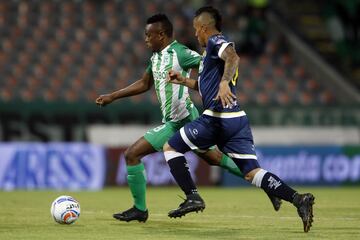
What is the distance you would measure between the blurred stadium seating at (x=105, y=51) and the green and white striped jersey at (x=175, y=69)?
9.67m

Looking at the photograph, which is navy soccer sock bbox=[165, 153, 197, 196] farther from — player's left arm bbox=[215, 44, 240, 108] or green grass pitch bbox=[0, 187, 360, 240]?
player's left arm bbox=[215, 44, 240, 108]

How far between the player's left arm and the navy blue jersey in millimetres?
154

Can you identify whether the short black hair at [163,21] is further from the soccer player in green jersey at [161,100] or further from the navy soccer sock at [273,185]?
the navy soccer sock at [273,185]

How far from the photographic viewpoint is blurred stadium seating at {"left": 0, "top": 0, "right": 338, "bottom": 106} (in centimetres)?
2133

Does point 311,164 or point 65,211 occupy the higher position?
point 65,211

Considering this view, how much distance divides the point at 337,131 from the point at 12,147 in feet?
24.1

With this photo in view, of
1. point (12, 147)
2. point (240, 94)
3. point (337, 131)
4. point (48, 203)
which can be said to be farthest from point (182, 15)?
point (48, 203)

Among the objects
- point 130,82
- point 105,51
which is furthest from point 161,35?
point 105,51

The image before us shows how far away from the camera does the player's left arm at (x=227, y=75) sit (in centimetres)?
877

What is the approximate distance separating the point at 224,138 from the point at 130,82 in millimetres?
12809

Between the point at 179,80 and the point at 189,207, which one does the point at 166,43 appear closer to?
the point at 179,80

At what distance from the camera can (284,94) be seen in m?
23.5

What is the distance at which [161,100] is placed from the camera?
35.1 ft

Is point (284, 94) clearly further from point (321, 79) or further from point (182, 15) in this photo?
point (182, 15)
